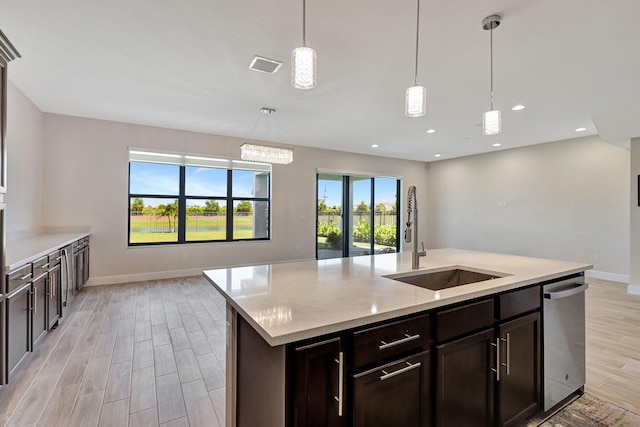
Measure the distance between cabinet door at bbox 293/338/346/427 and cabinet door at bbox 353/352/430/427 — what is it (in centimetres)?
8

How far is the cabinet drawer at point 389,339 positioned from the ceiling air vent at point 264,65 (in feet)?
8.54

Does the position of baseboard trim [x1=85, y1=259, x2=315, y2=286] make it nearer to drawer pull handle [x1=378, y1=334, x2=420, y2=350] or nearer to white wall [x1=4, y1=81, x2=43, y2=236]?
white wall [x1=4, y1=81, x2=43, y2=236]

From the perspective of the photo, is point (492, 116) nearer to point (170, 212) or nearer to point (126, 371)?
point (126, 371)

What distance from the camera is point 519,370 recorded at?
1.75 metres

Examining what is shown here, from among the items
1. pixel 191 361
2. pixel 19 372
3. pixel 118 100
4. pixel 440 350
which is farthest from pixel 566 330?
pixel 118 100

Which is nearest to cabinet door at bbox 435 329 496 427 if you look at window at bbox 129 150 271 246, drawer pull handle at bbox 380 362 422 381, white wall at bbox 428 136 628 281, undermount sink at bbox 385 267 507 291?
drawer pull handle at bbox 380 362 422 381

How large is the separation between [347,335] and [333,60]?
2585 mm

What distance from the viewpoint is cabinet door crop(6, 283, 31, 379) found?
2.16m

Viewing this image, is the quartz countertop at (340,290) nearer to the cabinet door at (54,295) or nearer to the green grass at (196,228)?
the cabinet door at (54,295)

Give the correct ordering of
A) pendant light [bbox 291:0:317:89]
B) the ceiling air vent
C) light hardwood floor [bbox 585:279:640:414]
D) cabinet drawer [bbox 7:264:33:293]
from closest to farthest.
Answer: pendant light [bbox 291:0:317:89] < cabinet drawer [bbox 7:264:33:293] < light hardwood floor [bbox 585:279:640:414] < the ceiling air vent

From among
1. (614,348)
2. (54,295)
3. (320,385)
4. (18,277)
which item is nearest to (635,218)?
(614,348)

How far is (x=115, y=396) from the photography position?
7.00 ft

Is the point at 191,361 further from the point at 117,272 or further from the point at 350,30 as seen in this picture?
the point at 117,272

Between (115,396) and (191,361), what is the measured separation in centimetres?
59
